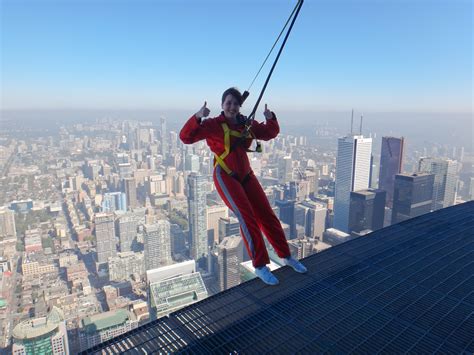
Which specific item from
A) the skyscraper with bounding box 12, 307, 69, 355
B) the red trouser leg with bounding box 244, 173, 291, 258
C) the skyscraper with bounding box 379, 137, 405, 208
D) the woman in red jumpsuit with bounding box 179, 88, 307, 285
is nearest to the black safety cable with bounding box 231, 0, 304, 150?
the woman in red jumpsuit with bounding box 179, 88, 307, 285

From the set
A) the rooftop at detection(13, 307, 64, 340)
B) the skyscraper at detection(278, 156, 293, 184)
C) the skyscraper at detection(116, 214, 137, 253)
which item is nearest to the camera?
the rooftop at detection(13, 307, 64, 340)

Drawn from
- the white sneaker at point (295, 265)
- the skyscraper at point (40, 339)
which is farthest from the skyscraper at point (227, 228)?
the white sneaker at point (295, 265)

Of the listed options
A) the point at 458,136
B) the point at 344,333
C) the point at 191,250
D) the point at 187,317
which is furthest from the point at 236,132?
the point at 458,136

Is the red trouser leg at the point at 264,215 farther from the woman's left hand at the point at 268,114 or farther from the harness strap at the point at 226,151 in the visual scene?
the woman's left hand at the point at 268,114

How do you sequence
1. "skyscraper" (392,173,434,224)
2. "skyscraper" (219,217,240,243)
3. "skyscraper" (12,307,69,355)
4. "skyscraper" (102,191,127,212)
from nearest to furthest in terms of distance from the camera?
"skyscraper" (12,307,69,355), "skyscraper" (219,217,240,243), "skyscraper" (392,173,434,224), "skyscraper" (102,191,127,212)

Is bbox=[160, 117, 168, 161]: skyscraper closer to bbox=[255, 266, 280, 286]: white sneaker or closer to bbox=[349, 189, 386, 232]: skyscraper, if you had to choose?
bbox=[349, 189, 386, 232]: skyscraper

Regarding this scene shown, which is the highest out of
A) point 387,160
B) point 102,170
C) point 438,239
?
point 438,239

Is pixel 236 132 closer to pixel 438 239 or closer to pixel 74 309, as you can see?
pixel 438 239
